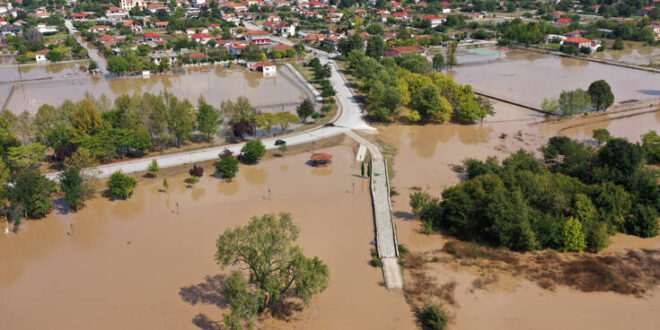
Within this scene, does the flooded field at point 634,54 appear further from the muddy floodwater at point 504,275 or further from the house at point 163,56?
the house at point 163,56

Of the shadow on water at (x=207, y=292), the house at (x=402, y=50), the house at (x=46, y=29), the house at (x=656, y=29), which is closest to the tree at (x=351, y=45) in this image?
the house at (x=402, y=50)

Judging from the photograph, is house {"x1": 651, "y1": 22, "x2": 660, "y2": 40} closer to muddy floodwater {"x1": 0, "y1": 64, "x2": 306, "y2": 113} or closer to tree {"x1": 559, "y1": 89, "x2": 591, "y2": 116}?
tree {"x1": 559, "y1": 89, "x2": 591, "y2": 116}

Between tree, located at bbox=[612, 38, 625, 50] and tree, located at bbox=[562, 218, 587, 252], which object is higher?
tree, located at bbox=[612, 38, 625, 50]

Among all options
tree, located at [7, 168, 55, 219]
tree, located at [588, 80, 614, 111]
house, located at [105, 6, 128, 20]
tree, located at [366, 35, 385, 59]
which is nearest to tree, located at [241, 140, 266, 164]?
tree, located at [7, 168, 55, 219]

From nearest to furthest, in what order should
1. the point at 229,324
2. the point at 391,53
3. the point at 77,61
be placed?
the point at 229,324 → the point at 391,53 → the point at 77,61

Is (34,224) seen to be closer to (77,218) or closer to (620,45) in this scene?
(77,218)

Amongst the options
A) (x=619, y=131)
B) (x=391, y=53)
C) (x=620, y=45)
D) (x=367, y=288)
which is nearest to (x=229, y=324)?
(x=367, y=288)
